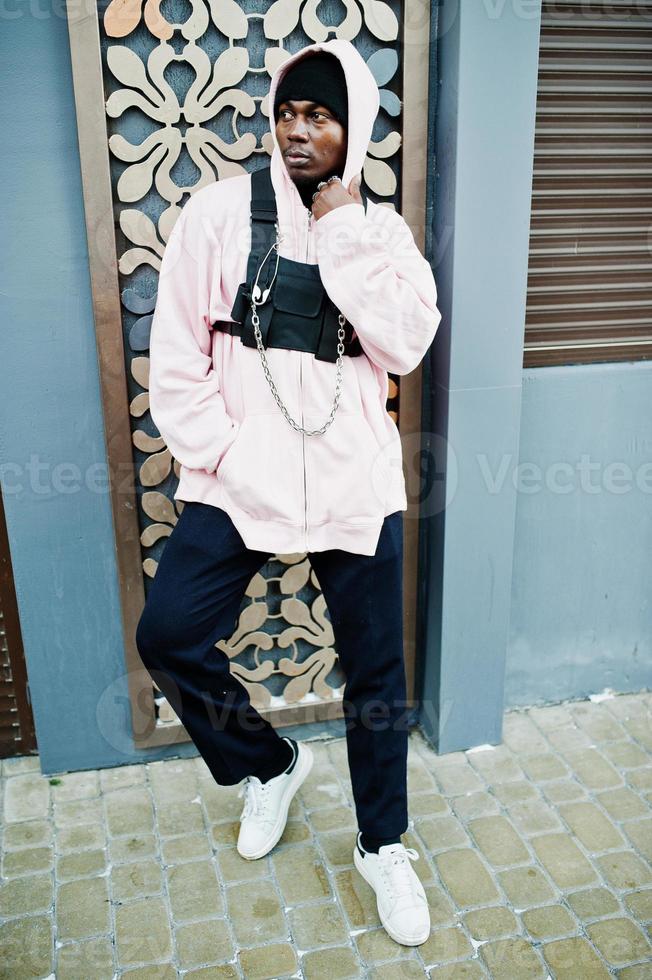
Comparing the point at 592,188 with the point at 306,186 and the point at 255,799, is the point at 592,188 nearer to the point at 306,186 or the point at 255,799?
the point at 306,186

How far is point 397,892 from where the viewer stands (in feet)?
8.57

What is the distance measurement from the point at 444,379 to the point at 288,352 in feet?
2.64

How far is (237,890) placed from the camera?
274 centimetres

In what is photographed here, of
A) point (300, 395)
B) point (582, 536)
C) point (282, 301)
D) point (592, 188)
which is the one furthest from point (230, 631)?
point (592, 188)

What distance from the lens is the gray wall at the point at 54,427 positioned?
8.67 feet

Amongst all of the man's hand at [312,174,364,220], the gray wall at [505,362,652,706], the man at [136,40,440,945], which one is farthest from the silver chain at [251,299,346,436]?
the gray wall at [505,362,652,706]

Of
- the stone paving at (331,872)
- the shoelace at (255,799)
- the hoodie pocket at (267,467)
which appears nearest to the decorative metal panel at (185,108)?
the hoodie pocket at (267,467)

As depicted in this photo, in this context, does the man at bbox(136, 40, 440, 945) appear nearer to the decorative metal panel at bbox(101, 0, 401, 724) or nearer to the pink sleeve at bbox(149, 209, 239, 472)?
the pink sleeve at bbox(149, 209, 239, 472)

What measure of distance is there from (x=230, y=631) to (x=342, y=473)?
25.7 inches

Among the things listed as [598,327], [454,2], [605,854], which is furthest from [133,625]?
[454,2]

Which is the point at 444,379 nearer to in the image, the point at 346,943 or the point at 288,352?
the point at 288,352

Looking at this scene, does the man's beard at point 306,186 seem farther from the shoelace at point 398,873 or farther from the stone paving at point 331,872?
the stone paving at point 331,872

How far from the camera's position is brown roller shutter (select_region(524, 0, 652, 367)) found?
2992mm

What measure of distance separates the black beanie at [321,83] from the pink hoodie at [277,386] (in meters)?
0.05
